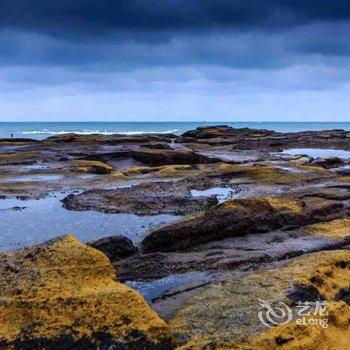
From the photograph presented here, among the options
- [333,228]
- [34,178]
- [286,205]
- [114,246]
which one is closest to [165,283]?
[114,246]

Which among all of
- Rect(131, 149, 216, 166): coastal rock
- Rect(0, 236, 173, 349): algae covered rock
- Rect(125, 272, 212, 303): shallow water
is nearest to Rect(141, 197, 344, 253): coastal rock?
Rect(125, 272, 212, 303): shallow water

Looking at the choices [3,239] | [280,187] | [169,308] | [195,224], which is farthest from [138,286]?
[280,187]

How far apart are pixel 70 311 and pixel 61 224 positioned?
34.0 ft

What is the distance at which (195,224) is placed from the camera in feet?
42.8

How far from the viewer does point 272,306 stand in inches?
280

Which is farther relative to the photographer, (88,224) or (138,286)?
(88,224)

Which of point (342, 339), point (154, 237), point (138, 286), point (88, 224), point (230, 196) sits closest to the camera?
point (342, 339)

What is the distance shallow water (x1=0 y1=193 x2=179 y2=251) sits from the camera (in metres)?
14.9

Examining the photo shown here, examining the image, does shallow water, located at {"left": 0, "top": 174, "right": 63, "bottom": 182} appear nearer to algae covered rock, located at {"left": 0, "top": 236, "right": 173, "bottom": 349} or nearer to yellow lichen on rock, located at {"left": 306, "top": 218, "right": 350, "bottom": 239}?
yellow lichen on rock, located at {"left": 306, "top": 218, "right": 350, "bottom": 239}

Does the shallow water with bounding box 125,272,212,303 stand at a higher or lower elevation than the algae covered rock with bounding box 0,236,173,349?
lower

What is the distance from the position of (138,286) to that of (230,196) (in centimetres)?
1169

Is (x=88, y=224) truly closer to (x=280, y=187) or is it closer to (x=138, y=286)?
(x=138, y=286)
